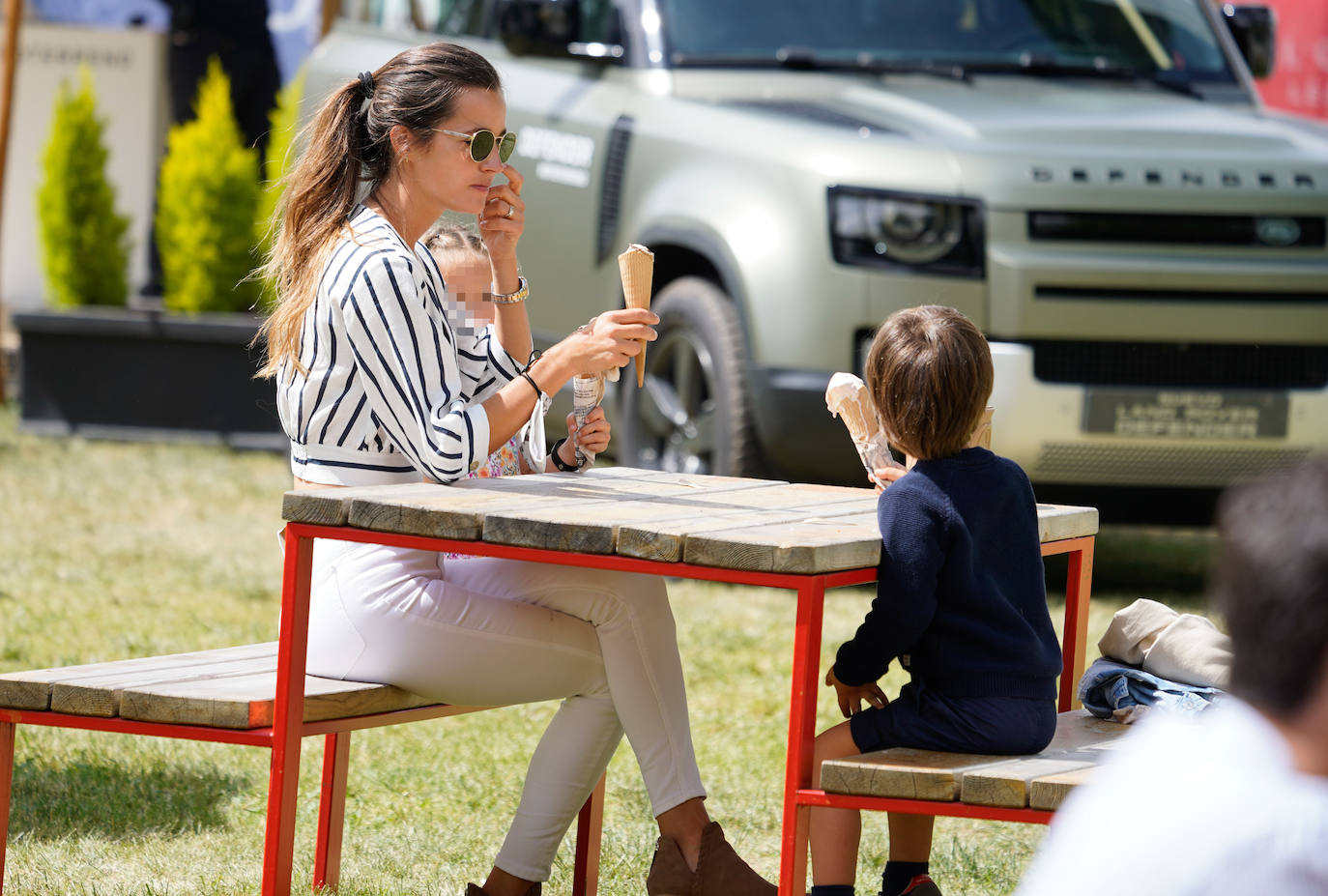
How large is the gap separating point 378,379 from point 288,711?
0.55 metres

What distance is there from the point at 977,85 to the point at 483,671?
408 cm

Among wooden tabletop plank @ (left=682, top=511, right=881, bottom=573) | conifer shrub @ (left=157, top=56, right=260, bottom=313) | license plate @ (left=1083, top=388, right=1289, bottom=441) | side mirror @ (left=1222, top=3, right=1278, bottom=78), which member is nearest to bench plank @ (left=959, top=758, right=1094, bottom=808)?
wooden tabletop plank @ (left=682, top=511, right=881, bottom=573)

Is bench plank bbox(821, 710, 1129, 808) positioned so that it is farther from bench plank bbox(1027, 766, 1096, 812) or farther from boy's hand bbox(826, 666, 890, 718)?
boy's hand bbox(826, 666, 890, 718)

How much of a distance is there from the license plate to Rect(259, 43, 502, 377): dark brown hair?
3045mm

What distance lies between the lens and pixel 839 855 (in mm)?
2816

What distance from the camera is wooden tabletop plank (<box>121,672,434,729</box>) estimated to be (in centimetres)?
281

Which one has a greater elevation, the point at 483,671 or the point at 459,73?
the point at 459,73

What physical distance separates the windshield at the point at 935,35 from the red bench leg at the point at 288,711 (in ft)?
13.5


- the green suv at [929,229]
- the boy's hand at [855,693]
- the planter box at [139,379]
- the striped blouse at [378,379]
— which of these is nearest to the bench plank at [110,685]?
the striped blouse at [378,379]

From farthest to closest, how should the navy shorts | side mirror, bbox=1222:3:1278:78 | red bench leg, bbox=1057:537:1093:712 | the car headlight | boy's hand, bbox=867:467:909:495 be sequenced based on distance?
side mirror, bbox=1222:3:1278:78, the car headlight, red bench leg, bbox=1057:537:1093:712, boy's hand, bbox=867:467:909:495, the navy shorts

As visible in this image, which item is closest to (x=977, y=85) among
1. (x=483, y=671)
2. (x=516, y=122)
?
(x=516, y=122)

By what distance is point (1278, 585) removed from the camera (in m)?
1.30

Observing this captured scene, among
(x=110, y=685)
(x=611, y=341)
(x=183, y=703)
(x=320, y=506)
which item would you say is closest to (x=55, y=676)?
(x=110, y=685)

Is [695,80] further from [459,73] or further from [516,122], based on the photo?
[459,73]
